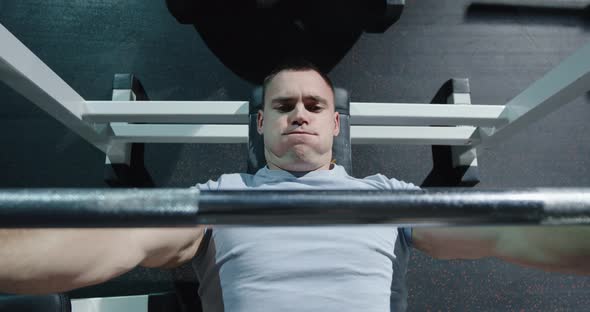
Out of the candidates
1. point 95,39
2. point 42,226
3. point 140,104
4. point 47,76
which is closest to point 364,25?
point 140,104

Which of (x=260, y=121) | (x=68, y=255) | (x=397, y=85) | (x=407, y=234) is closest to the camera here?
(x=68, y=255)

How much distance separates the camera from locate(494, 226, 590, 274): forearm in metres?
0.61

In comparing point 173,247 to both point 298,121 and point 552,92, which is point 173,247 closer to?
point 298,121

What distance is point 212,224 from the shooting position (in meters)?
0.29

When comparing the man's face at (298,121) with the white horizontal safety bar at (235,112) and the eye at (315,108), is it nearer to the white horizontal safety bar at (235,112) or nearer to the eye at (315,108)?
the eye at (315,108)

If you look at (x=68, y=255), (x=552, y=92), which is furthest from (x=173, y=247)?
(x=552, y=92)

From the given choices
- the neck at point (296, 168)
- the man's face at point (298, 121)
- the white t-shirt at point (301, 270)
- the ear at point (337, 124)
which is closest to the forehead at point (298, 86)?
the man's face at point (298, 121)

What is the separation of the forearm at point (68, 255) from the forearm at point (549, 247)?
74cm

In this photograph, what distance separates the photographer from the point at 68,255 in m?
0.56

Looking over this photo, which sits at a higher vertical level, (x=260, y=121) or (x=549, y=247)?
(x=260, y=121)

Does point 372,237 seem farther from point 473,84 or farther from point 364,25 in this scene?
point 473,84

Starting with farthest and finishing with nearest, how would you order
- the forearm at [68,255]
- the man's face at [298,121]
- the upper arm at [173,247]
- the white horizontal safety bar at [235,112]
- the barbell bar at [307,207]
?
the white horizontal safety bar at [235,112], the man's face at [298,121], the upper arm at [173,247], the forearm at [68,255], the barbell bar at [307,207]

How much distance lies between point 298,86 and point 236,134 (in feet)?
1.28

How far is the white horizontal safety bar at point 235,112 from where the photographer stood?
1115mm
